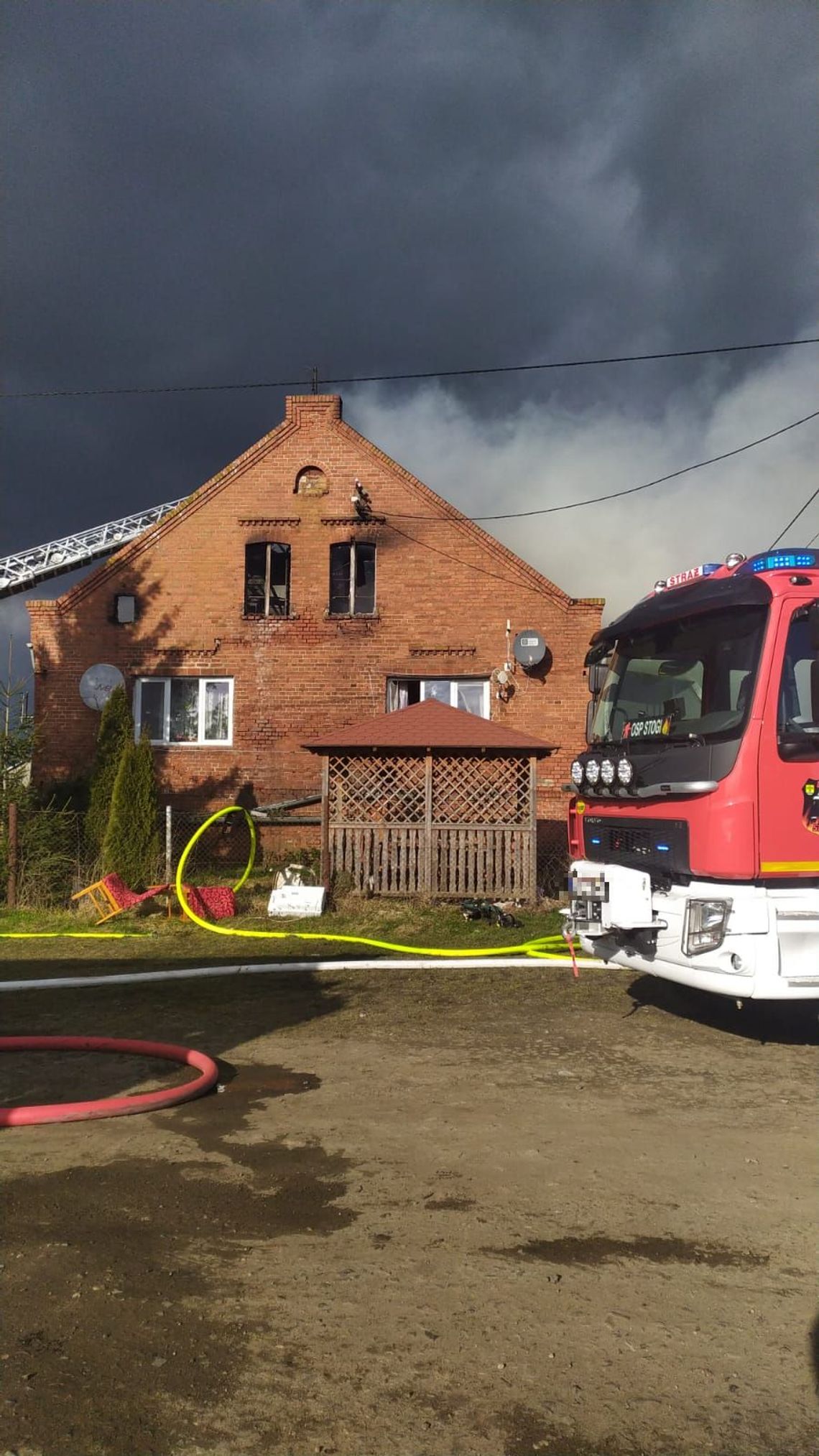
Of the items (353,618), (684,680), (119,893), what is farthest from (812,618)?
(353,618)

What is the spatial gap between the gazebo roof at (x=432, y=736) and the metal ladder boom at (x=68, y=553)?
12191mm

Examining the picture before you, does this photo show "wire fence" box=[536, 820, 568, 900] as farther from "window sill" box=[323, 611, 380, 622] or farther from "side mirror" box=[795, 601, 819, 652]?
"side mirror" box=[795, 601, 819, 652]

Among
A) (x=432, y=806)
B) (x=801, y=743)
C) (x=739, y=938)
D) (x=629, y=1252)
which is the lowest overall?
(x=629, y=1252)

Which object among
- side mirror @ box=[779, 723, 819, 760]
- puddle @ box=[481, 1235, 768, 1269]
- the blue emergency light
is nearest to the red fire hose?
puddle @ box=[481, 1235, 768, 1269]

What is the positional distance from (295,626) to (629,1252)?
51.5 ft

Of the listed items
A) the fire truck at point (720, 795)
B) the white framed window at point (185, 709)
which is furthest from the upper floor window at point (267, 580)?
the fire truck at point (720, 795)

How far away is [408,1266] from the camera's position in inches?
132

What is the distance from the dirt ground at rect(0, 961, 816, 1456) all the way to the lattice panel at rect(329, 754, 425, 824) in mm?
7465

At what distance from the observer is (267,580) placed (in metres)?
18.7

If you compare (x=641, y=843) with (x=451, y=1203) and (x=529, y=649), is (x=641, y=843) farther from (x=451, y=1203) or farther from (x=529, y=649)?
(x=529, y=649)

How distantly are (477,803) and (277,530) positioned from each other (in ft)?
25.3

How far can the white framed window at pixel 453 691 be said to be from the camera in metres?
18.4

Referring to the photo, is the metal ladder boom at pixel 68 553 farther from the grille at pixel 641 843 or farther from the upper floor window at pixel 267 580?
the grille at pixel 641 843

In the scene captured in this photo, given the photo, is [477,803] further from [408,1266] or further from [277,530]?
[408,1266]
